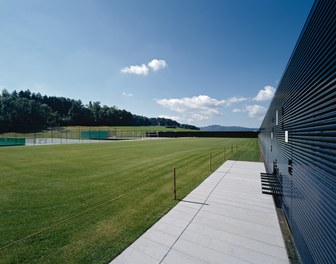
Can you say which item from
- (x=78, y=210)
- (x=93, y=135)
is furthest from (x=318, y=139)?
(x=93, y=135)

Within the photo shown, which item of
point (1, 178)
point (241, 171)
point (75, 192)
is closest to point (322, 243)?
point (75, 192)

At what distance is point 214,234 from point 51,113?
101 metres

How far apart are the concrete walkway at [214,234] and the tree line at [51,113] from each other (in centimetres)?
6376

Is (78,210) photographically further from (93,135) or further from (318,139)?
(93,135)

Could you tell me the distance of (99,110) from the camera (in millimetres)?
110250

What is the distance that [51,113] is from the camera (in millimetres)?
88250

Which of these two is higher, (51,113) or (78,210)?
(51,113)

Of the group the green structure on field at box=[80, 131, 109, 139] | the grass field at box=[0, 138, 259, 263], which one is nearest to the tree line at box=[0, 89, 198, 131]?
the green structure on field at box=[80, 131, 109, 139]

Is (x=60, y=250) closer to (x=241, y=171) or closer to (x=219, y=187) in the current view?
(x=219, y=187)

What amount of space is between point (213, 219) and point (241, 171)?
6692 millimetres

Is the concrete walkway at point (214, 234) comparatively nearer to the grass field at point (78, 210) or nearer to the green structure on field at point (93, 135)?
the grass field at point (78, 210)

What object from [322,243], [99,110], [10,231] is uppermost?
[99,110]

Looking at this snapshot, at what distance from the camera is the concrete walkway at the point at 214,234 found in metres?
3.56

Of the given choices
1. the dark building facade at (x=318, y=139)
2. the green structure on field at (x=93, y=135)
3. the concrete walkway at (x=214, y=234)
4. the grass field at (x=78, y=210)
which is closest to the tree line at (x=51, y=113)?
the green structure on field at (x=93, y=135)
